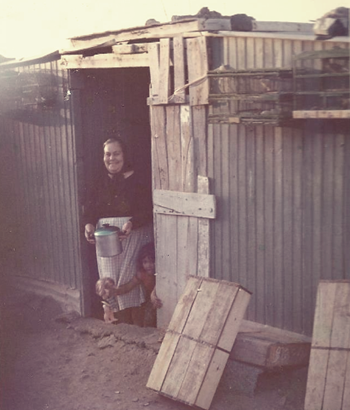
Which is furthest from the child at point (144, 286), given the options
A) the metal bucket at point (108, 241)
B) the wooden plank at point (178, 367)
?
the wooden plank at point (178, 367)

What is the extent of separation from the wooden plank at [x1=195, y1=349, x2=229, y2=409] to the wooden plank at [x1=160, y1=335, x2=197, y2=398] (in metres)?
0.23

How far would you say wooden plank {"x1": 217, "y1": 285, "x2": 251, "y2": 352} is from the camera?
6.62m

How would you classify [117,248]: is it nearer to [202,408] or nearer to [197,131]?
[197,131]

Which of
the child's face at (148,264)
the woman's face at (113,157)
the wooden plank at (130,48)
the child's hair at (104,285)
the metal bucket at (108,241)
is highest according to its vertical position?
the wooden plank at (130,48)

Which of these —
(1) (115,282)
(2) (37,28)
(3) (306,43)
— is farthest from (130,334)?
(2) (37,28)

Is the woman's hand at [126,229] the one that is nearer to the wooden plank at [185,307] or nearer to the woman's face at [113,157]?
the woman's face at [113,157]

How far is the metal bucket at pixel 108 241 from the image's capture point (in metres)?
8.41

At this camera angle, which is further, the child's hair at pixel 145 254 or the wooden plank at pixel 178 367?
the child's hair at pixel 145 254

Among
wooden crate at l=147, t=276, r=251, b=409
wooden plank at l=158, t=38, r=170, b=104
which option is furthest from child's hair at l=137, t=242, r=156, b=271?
wooden plank at l=158, t=38, r=170, b=104

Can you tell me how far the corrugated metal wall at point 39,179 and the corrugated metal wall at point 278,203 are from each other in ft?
8.64

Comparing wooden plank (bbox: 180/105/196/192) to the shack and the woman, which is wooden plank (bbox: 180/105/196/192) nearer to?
the shack

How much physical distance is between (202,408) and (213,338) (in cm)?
65

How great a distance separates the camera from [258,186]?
709 centimetres

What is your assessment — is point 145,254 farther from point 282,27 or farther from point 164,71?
point 282,27
